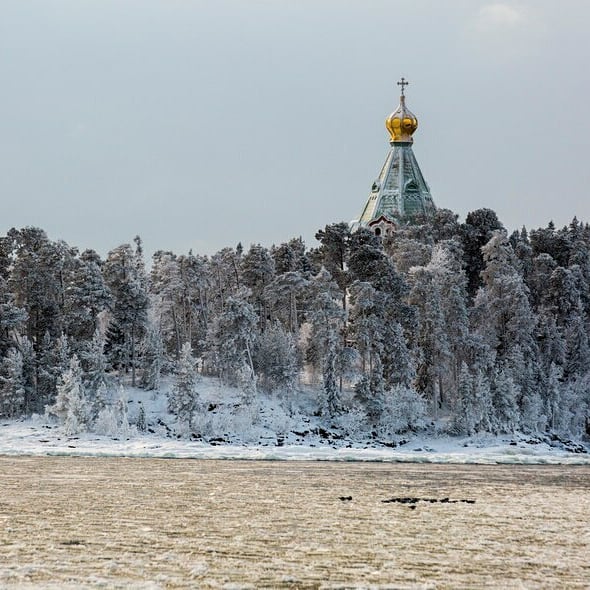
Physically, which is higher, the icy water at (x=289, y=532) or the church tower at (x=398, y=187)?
the church tower at (x=398, y=187)

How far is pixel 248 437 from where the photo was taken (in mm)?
62625

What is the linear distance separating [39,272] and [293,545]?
57626 mm

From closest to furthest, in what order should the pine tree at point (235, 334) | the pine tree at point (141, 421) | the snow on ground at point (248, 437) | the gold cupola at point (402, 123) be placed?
the snow on ground at point (248, 437) < the pine tree at point (141, 421) < the pine tree at point (235, 334) < the gold cupola at point (402, 123)

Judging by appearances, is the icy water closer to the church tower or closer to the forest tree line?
the forest tree line

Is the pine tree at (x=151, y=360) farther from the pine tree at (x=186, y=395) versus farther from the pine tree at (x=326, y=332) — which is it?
the pine tree at (x=326, y=332)

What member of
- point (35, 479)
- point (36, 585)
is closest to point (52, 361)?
point (35, 479)

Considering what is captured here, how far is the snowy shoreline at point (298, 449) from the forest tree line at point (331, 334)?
2.40m

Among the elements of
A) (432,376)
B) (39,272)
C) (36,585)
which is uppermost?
(39,272)

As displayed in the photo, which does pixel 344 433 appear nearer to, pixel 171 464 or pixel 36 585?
pixel 171 464

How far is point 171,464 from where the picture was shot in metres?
39.3

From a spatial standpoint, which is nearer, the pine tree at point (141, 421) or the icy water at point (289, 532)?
the icy water at point (289, 532)

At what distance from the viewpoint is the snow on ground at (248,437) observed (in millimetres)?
54344

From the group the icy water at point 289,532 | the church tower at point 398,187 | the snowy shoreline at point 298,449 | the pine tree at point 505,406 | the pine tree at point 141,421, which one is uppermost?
the church tower at point 398,187

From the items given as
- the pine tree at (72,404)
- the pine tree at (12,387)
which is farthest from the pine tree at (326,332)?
the pine tree at (12,387)
